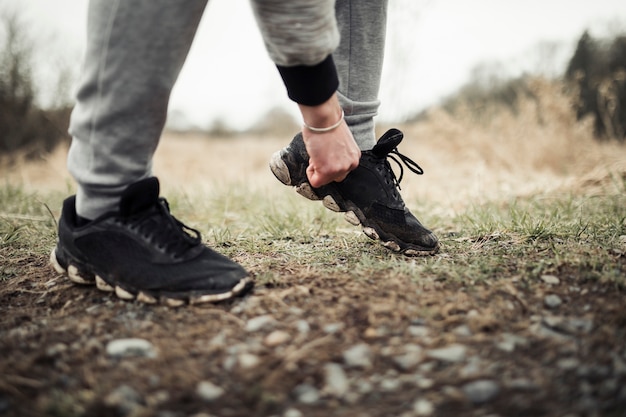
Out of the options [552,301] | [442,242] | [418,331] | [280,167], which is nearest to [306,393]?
[418,331]

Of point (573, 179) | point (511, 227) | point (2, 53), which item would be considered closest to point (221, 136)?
point (2, 53)

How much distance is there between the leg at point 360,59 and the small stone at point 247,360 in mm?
981

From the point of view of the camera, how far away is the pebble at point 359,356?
35.0 inches

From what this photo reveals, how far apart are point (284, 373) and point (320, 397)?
9 centimetres

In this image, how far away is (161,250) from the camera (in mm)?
1157

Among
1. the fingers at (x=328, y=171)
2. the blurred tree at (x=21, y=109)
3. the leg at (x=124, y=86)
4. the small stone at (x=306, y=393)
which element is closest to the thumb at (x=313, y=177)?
the fingers at (x=328, y=171)

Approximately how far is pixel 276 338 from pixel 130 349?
33 centimetres

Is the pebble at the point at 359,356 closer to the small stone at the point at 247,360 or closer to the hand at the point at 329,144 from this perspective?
the small stone at the point at 247,360

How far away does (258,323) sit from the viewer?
1.03 m

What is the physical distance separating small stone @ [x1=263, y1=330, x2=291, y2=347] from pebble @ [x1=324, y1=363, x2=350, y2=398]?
129 mm

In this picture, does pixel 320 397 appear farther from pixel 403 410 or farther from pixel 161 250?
pixel 161 250

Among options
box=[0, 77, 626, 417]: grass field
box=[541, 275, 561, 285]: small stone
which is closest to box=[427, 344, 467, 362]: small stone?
box=[0, 77, 626, 417]: grass field

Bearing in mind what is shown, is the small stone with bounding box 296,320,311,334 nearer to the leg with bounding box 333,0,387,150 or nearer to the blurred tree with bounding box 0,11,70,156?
the leg with bounding box 333,0,387,150

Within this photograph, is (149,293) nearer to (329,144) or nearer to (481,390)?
(329,144)
